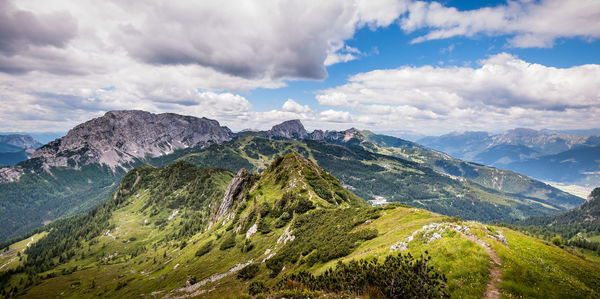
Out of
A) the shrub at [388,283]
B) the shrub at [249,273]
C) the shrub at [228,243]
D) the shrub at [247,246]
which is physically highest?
the shrub at [388,283]

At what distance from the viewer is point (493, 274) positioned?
838 inches

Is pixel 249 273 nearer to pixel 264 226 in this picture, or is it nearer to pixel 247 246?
pixel 247 246

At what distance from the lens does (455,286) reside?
2064cm

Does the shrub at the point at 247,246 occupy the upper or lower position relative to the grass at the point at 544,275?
lower

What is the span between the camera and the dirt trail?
19.2m

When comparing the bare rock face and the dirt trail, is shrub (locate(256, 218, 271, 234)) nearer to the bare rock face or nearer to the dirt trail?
the bare rock face

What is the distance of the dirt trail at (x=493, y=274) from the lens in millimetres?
19220

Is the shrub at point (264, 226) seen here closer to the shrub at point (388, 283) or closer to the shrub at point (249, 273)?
the shrub at point (249, 273)

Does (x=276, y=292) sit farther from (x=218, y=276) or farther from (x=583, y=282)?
(x=218, y=276)

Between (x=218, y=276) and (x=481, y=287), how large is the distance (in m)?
73.1

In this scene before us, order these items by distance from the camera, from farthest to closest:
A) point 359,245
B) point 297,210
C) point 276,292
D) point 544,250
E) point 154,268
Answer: point 154,268 < point 297,210 < point 359,245 < point 544,250 < point 276,292

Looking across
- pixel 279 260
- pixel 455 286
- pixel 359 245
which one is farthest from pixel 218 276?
pixel 455 286

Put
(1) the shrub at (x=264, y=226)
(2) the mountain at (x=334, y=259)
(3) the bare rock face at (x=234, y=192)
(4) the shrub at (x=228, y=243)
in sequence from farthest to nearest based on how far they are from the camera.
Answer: (3) the bare rock face at (x=234, y=192) → (4) the shrub at (x=228, y=243) → (1) the shrub at (x=264, y=226) → (2) the mountain at (x=334, y=259)

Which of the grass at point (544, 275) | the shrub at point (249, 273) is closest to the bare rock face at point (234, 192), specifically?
the shrub at point (249, 273)
